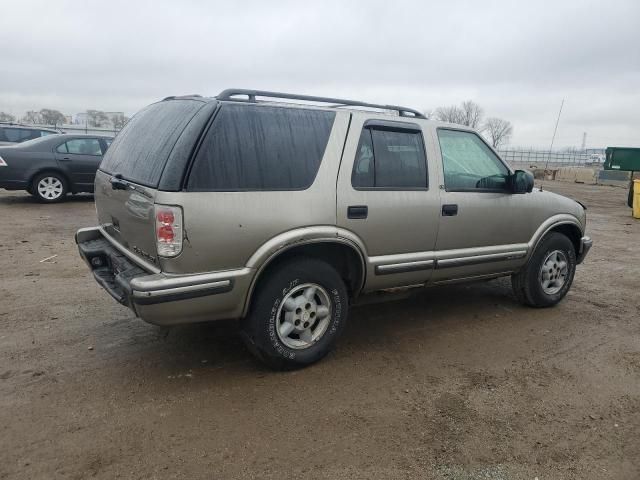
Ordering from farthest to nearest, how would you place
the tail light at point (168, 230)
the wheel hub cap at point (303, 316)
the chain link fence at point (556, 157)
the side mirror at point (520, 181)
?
the chain link fence at point (556, 157)
the side mirror at point (520, 181)
the wheel hub cap at point (303, 316)
the tail light at point (168, 230)

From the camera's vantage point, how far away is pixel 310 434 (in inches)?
111

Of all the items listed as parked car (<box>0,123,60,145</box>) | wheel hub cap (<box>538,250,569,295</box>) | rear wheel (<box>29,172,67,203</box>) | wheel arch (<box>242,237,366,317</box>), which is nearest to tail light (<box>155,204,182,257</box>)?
wheel arch (<box>242,237,366,317</box>)

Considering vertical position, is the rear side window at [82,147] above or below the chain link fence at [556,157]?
below

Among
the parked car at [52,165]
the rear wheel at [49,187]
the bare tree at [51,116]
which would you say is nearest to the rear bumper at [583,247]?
the parked car at [52,165]

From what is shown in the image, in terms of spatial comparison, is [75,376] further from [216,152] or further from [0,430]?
[216,152]

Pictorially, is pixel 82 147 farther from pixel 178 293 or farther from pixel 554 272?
pixel 554 272

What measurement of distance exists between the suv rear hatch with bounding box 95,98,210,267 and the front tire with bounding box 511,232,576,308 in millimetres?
3458

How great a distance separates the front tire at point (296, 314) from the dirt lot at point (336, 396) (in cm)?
16

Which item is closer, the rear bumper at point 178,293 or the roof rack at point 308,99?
the rear bumper at point 178,293

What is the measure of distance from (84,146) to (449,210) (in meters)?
9.34

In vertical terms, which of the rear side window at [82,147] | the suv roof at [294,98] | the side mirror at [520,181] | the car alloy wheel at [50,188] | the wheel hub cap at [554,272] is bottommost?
the car alloy wheel at [50,188]

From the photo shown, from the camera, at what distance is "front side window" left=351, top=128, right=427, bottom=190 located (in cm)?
363

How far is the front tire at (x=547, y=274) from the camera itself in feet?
16.0

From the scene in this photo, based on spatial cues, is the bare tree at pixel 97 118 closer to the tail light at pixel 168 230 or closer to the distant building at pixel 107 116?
the distant building at pixel 107 116
